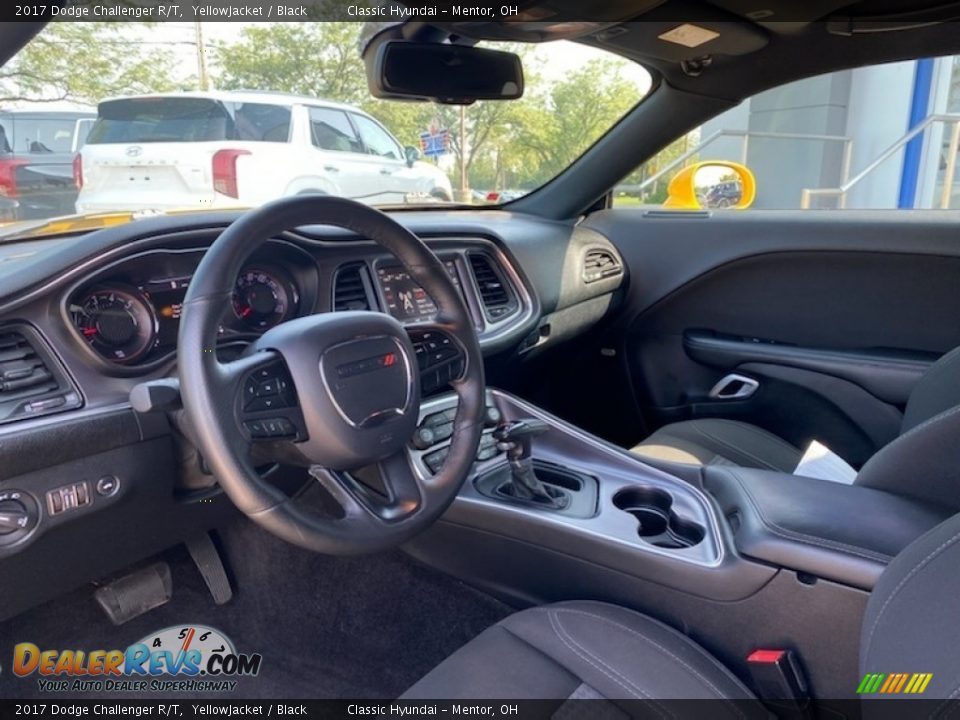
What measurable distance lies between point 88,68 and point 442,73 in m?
0.83

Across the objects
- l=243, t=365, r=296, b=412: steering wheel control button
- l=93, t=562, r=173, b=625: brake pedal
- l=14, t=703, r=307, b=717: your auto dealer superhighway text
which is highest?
l=243, t=365, r=296, b=412: steering wheel control button

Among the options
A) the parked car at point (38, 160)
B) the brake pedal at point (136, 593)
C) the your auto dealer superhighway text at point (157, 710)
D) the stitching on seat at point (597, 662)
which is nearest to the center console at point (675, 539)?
the stitching on seat at point (597, 662)

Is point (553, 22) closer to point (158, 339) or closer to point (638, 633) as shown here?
point (158, 339)

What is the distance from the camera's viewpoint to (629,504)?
5.31ft

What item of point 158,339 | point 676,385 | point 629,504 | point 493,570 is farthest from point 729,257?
point 158,339

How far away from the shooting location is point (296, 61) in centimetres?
269

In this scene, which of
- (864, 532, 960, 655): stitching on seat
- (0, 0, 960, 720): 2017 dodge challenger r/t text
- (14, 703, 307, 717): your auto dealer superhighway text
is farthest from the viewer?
(14, 703, 307, 717): your auto dealer superhighway text

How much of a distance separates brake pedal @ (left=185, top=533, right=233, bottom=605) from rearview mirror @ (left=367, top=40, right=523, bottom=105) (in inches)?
46.3

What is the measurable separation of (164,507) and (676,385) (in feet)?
6.19

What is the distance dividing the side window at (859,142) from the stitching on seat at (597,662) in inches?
113

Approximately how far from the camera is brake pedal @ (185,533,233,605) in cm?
182

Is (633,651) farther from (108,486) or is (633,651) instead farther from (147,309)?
(147,309)

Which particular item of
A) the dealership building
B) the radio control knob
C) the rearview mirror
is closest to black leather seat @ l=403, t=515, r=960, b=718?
the radio control knob

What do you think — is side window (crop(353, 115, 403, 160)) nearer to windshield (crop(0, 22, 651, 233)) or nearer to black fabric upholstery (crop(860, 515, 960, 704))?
windshield (crop(0, 22, 651, 233))
